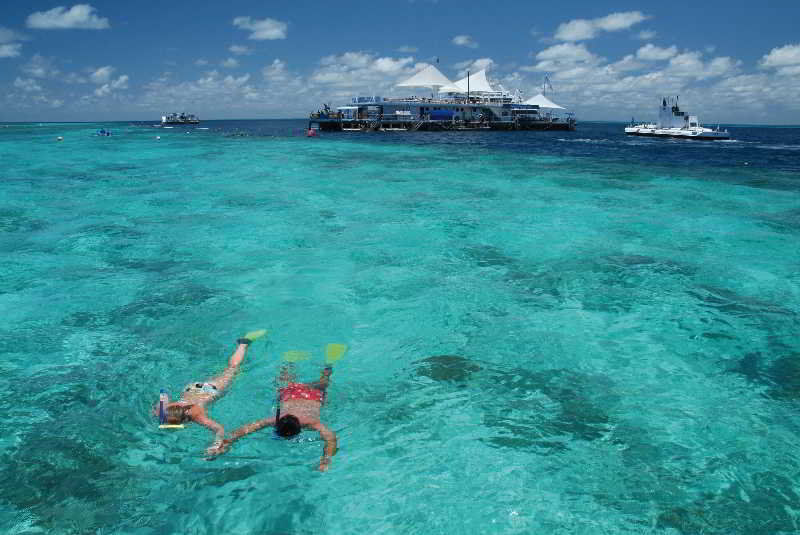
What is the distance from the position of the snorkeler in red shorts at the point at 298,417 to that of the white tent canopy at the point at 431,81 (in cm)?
10419

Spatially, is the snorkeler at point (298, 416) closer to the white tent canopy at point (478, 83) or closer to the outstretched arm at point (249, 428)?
the outstretched arm at point (249, 428)

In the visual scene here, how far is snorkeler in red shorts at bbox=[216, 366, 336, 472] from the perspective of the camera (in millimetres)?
7270

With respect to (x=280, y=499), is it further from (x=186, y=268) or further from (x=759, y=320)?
(x=759, y=320)

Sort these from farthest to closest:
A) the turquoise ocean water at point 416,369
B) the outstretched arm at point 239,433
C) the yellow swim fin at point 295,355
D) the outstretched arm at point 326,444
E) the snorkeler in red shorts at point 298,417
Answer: the yellow swim fin at point 295,355 → the snorkeler in red shorts at point 298,417 → the outstretched arm at point 239,433 → the outstretched arm at point 326,444 → the turquoise ocean water at point 416,369

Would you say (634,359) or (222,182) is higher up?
(222,182)

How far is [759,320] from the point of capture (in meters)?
11.5

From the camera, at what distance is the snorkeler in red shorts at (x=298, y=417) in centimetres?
727

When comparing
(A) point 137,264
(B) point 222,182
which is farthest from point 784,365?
(B) point 222,182

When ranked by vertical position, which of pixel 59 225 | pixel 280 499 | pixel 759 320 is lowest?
pixel 280 499

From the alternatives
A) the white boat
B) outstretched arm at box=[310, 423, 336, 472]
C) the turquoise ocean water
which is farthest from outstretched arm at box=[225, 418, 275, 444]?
the white boat

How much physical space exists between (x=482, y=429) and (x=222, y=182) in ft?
93.4

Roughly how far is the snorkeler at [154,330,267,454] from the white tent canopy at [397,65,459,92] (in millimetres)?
103690

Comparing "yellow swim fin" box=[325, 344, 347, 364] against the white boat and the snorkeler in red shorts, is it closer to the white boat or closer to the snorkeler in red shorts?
the snorkeler in red shorts

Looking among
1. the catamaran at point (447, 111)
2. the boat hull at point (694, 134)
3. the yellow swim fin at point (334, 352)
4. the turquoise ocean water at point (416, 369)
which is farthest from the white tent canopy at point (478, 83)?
the yellow swim fin at point (334, 352)
